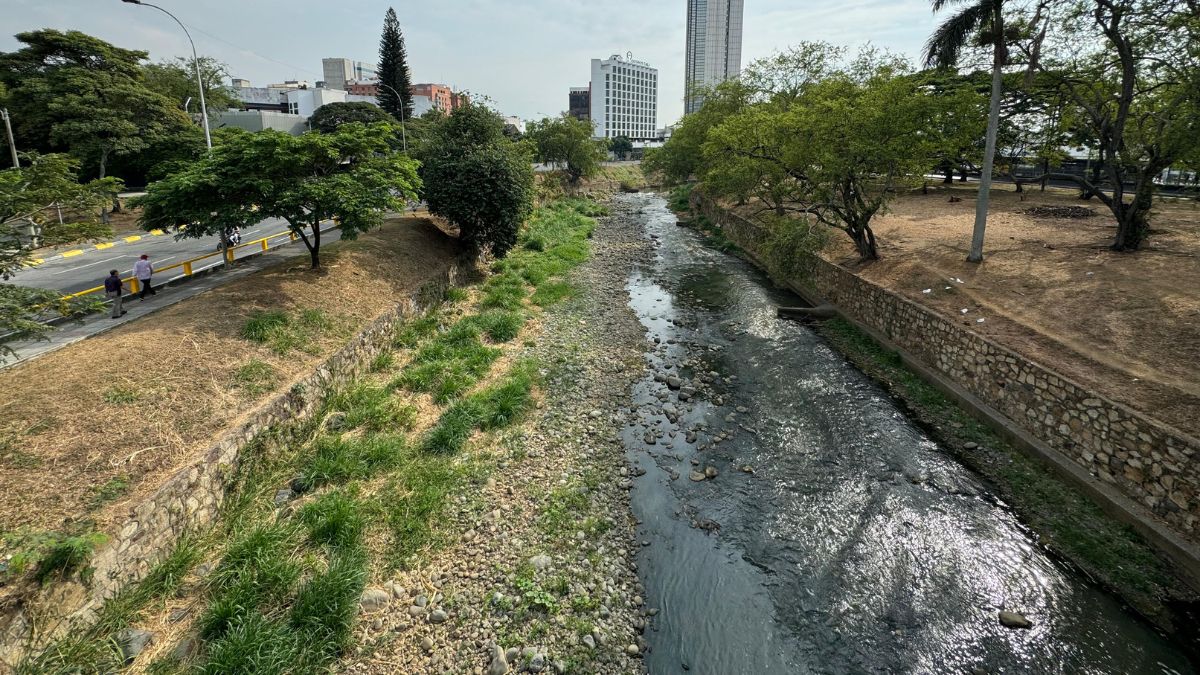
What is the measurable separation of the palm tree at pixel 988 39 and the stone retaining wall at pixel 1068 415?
4150 millimetres

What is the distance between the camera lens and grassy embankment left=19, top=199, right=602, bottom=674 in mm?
6859

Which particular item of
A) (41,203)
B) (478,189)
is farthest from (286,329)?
(478,189)

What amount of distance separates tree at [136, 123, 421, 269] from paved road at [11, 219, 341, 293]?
655 centimetres

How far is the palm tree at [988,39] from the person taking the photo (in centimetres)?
1758

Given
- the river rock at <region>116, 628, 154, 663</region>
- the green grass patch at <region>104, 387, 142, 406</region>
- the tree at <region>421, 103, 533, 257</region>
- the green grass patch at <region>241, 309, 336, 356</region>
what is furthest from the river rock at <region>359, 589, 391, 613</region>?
the tree at <region>421, 103, 533, 257</region>

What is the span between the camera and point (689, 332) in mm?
21156

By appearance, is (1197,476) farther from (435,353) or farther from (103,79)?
(103,79)

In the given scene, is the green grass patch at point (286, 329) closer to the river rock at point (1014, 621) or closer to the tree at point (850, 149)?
the river rock at point (1014, 621)

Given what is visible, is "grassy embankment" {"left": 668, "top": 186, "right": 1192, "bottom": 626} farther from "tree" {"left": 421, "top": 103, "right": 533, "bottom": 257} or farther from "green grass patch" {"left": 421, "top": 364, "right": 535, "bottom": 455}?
"tree" {"left": 421, "top": 103, "right": 533, "bottom": 257}

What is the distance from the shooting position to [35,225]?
8.12 metres

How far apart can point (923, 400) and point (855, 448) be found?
3.48m

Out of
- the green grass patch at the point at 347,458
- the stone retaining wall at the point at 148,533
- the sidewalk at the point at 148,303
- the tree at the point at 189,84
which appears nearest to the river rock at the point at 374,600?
the stone retaining wall at the point at 148,533

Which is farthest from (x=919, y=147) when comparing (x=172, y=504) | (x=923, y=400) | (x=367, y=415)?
(x=172, y=504)

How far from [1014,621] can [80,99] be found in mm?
44974
